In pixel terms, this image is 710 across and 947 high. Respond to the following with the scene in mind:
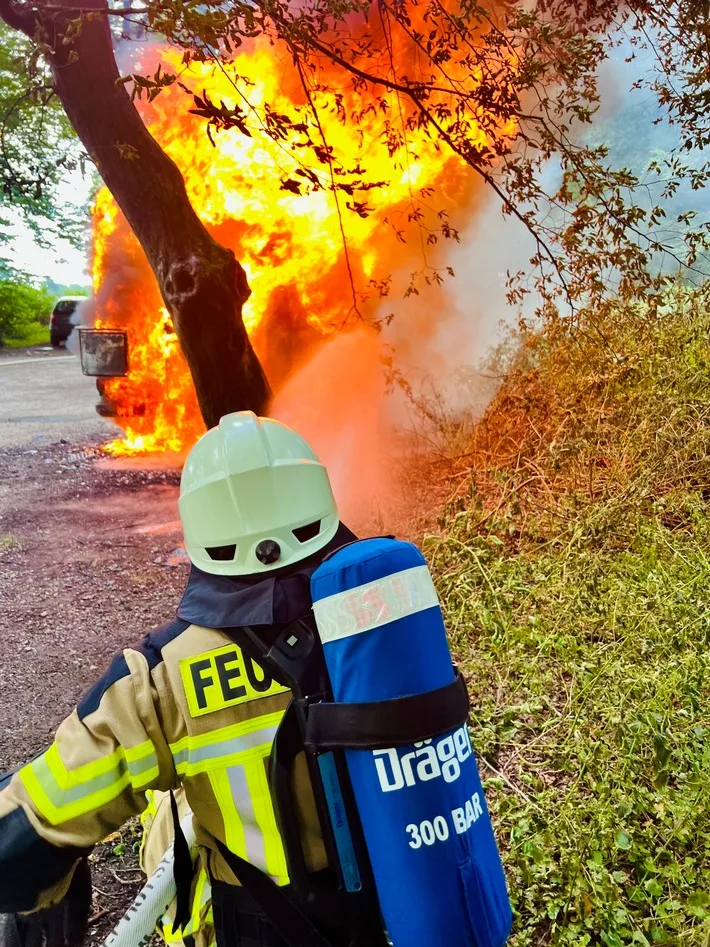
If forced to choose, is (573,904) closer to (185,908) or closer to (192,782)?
(185,908)

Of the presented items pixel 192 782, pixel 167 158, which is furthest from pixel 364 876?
pixel 167 158

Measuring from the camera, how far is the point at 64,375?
4086 millimetres

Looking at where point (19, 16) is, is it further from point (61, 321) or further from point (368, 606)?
point (368, 606)

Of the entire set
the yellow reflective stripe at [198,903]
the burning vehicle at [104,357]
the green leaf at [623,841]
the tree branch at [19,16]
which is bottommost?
the green leaf at [623,841]

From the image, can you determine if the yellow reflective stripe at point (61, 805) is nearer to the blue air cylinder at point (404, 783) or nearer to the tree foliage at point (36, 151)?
the blue air cylinder at point (404, 783)

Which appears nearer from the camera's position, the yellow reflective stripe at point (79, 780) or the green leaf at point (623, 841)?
the yellow reflective stripe at point (79, 780)

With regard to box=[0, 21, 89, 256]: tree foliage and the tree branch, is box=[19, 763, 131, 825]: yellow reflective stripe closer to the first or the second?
box=[0, 21, 89, 256]: tree foliage

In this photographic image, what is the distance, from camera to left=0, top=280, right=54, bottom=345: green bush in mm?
3643

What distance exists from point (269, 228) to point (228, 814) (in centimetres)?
444

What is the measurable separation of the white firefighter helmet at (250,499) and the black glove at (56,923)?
30.3 inches

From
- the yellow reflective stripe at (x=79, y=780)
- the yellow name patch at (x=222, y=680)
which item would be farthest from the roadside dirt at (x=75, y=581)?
the yellow name patch at (x=222, y=680)

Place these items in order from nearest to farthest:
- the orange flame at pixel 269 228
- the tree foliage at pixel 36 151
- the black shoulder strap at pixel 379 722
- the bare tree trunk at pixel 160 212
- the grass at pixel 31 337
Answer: the black shoulder strap at pixel 379 722
the bare tree trunk at pixel 160 212
the tree foliage at pixel 36 151
the grass at pixel 31 337
the orange flame at pixel 269 228

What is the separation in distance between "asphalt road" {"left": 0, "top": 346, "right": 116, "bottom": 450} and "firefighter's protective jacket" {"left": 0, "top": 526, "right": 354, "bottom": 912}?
301cm

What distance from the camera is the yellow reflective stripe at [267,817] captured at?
127 cm
